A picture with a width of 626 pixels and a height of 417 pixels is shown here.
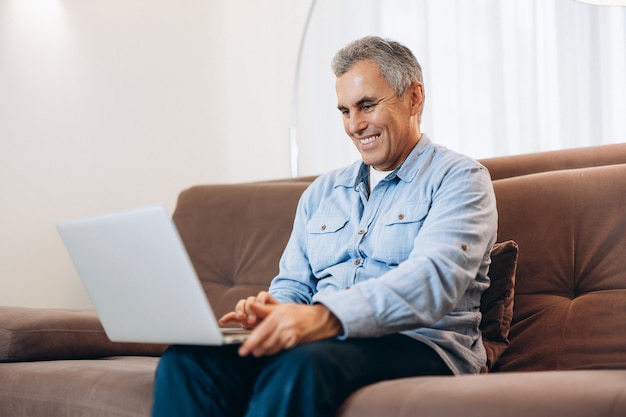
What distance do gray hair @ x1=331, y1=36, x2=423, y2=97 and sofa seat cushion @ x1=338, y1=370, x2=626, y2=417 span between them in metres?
0.75

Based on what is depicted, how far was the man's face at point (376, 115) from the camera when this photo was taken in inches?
74.9

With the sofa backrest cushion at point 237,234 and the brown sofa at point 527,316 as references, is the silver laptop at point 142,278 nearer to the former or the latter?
the brown sofa at point 527,316

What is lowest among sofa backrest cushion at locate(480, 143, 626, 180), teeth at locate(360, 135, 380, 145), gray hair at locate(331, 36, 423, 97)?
sofa backrest cushion at locate(480, 143, 626, 180)

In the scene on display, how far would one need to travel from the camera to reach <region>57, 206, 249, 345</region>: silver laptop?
4.37 ft

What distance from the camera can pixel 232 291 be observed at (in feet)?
7.88

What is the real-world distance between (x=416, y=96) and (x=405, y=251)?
0.41m

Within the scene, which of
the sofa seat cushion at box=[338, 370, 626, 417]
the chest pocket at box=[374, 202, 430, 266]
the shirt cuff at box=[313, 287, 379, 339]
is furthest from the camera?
the chest pocket at box=[374, 202, 430, 266]

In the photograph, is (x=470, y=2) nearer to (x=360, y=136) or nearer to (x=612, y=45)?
(x=612, y=45)

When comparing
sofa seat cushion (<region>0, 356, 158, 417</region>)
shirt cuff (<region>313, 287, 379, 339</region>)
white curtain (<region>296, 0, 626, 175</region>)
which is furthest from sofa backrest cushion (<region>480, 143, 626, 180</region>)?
sofa seat cushion (<region>0, 356, 158, 417</region>)

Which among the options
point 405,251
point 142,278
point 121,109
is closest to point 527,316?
point 405,251

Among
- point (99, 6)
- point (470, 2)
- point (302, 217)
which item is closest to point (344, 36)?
point (470, 2)

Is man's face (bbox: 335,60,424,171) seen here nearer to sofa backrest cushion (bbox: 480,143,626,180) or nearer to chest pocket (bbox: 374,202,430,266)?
chest pocket (bbox: 374,202,430,266)

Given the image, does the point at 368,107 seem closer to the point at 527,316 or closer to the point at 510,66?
the point at 527,316

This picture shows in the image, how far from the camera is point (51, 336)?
205 centimetres
